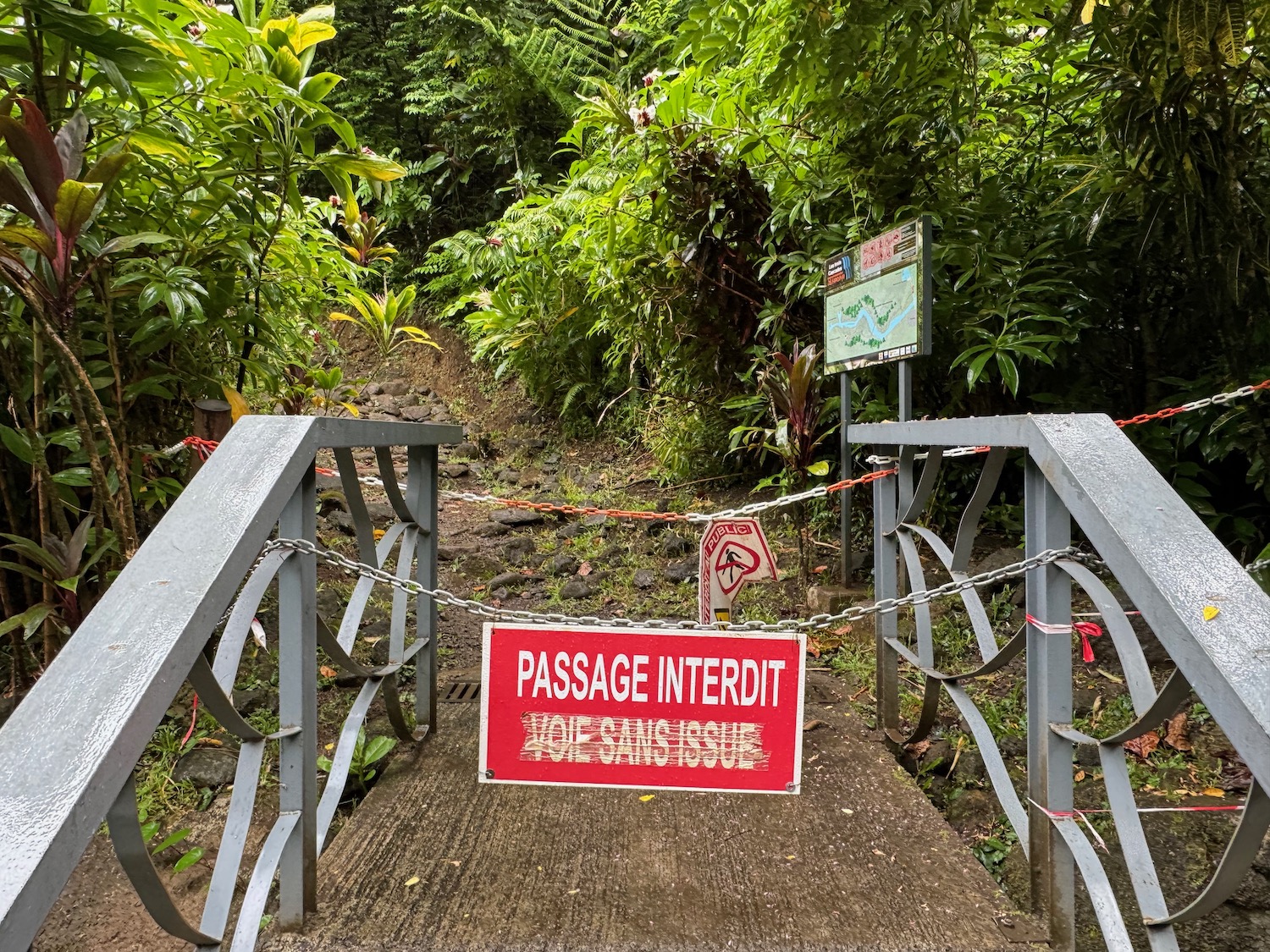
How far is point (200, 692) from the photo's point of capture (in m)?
0.99

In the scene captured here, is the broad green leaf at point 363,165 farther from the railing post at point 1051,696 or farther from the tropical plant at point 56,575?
the railing post at point 1051,696

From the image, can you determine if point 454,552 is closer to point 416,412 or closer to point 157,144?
point 157,144

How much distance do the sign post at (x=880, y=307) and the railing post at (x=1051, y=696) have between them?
1110mm

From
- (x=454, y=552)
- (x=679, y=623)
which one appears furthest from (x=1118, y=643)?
(x=454, y=552)

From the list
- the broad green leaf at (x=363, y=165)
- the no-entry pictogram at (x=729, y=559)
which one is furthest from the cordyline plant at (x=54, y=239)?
the no-entry pictogram at (x=729, y=559)

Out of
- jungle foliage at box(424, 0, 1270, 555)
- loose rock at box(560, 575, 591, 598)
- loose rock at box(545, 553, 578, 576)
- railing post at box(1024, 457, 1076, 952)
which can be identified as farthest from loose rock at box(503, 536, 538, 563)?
railing post at box(1024, 457, 1076, 952)

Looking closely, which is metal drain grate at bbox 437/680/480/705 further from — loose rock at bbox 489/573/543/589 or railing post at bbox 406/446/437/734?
loose rock at bbox 489/573/543/589

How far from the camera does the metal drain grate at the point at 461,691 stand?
2.40 m

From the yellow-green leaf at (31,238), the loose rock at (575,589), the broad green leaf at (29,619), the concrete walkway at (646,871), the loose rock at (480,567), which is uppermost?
the yellow-green leaf at (31,238)

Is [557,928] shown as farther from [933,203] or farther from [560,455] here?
[560,455]

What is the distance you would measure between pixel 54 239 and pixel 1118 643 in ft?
6.75

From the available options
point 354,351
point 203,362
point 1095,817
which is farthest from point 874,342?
point 354,351

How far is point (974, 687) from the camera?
2.57 metres

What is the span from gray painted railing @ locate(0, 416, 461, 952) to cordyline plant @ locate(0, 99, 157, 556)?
0.65m
